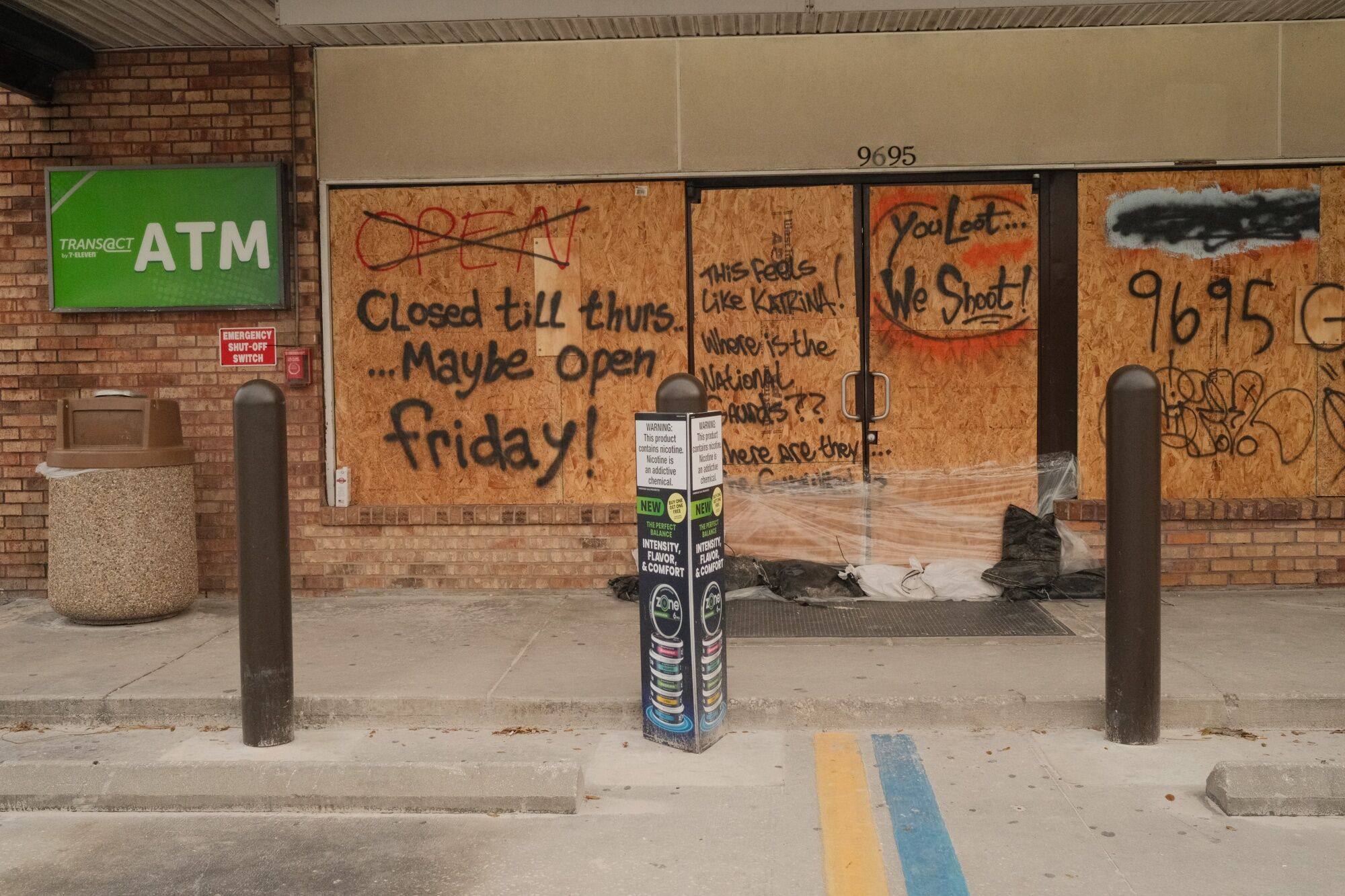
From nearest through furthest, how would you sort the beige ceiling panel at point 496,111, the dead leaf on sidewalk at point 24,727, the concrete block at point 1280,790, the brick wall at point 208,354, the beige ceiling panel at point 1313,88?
1. the concrete block at point 1280,790
2. the dead leaf on sidewalk at point 24,727
3. the beige ceiling panel at point 1313,88
4. the beige ceiling panel at point 496,111
5. the brick wall at point 208,354

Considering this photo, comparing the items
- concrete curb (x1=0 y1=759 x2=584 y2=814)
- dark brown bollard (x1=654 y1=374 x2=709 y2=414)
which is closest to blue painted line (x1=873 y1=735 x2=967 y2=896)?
concrete curb (x1=0 y1=759 x2=584 y2=814)

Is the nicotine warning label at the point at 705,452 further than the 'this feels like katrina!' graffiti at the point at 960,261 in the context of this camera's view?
No

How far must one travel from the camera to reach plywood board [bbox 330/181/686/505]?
25.2 ft

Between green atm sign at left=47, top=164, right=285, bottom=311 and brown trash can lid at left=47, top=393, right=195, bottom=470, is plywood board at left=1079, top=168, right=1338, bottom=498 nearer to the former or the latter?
green atm sign at left=47, top=164, right=285, bottom=311

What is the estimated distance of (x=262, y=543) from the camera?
4859 mm

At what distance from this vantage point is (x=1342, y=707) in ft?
→ 16.6

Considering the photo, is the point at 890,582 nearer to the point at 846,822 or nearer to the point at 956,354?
the point at 956,354

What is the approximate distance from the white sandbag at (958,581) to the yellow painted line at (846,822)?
2539mm

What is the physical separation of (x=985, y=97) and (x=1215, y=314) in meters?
2.05

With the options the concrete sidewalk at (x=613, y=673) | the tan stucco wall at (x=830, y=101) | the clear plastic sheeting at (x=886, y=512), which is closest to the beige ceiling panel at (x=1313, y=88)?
the tan stucco wall at (x=830, y=101)

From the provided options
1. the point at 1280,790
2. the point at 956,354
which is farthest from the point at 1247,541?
the point at 1280,790

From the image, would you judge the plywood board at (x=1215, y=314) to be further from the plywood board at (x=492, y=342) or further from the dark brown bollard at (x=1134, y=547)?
the dark brown bollard at (x=1134, y=547)

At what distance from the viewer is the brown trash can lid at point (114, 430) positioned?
6.80 meters

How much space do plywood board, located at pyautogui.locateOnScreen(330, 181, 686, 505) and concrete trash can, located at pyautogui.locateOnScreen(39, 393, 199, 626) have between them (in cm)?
121
